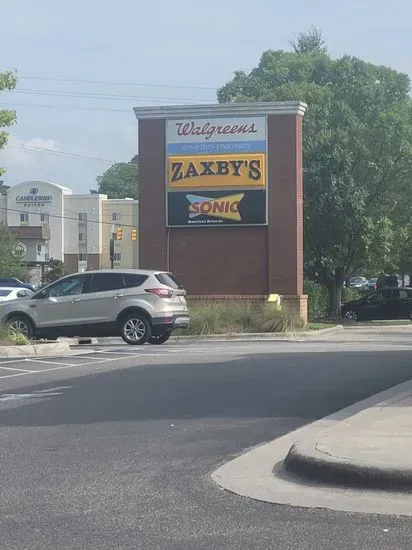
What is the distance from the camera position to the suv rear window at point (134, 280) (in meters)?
19.2

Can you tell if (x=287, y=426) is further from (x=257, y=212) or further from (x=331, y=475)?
(x=257, y=212)

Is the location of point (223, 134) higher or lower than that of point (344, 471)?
higher

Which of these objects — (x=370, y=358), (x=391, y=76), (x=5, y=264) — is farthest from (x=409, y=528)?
(x=5, y=264)

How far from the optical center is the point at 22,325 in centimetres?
1941

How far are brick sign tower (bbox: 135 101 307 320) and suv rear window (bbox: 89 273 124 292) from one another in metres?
7.75

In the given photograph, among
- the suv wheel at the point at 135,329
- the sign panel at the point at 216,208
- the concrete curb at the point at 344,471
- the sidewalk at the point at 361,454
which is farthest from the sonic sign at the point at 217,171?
the concrete curb at the point at 344,471

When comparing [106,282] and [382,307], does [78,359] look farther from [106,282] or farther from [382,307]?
[382,307]

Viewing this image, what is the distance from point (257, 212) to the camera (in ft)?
87.8

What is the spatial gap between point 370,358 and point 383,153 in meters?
21.1

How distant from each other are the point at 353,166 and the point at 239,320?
13073 mm

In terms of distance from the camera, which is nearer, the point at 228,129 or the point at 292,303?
the point at 292,303

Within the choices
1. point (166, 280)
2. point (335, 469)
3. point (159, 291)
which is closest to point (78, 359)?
point (159, 291)

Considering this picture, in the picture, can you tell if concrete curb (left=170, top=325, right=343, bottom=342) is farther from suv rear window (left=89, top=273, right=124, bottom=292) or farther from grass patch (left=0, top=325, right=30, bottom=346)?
grass patch (left=0, top=325, right=30, bottom=346)

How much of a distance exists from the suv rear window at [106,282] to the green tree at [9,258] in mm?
35246
